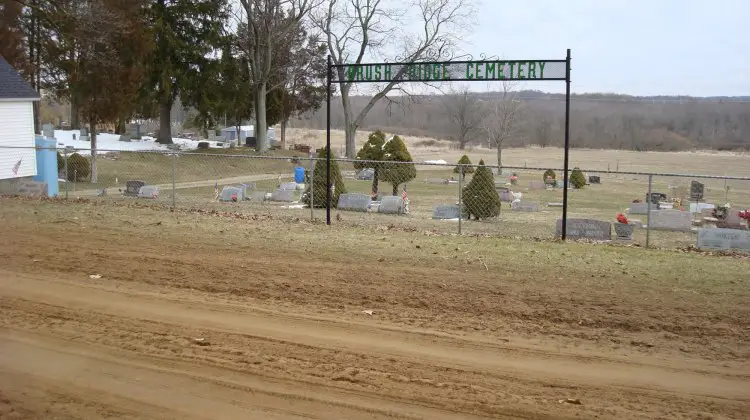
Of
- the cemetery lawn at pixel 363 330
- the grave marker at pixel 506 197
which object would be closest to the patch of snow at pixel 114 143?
the grave marker at pixel 506 197

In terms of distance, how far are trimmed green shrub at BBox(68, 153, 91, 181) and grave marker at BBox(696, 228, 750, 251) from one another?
28544 mm

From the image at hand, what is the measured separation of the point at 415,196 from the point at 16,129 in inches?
696

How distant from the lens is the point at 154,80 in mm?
49219

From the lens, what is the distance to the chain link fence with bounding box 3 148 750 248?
59.4 ft

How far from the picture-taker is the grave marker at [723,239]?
1338 centimetres

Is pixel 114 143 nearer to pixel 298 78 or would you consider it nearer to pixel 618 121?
pixel 298 78

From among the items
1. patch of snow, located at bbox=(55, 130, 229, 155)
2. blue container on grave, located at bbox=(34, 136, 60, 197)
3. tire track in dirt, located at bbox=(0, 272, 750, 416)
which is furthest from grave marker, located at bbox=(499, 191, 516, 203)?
patch of snow, located at bbox=(55, 130, 229, 155)

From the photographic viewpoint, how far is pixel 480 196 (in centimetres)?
2348

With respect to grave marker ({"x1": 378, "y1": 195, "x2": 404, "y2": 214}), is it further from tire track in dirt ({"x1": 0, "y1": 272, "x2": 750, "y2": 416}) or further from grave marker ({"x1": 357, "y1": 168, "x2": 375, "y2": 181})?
grave marker ({"x1": 357, "y1": 168, "x2": 375, "y2": 181})

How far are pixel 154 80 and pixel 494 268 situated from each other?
1724 inches

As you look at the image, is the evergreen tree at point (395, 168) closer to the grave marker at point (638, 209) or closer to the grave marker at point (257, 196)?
the grave marker at point (257, 196)

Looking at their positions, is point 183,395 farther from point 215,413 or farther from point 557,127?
point 557,127

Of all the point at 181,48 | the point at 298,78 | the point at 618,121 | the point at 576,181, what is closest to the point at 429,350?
the point at 576,181

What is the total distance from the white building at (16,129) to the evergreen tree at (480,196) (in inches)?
650
